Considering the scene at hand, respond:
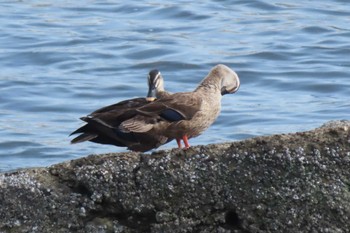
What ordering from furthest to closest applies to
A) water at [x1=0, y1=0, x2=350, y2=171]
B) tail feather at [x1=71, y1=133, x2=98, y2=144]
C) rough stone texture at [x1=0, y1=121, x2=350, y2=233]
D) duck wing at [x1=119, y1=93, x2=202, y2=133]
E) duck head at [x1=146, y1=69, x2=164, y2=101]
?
water at [x1=0, y1=0, x2=350, y2=171] < duck head at [x1=146, y1=69, x2=164, y2=101] < tail feather at [x1=71, y1=133, x2=98, y2=144] < duck wing at [x1=119, y1=93, x2=202, y2=133] < rough stone texture at [x1=0, y1=121, x2=350, y2=233]

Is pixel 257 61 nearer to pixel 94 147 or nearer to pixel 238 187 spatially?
pixel 94 147

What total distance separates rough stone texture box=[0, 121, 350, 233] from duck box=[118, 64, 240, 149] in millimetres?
2256

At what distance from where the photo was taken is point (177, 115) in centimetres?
696

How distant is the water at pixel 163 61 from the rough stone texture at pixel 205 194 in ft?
18.7

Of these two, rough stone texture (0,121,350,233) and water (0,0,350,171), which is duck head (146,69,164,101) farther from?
rough stone texture (0,121,350,233)

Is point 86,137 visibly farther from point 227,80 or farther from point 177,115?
point 227,80

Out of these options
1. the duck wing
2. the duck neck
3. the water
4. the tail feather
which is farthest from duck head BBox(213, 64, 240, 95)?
the water

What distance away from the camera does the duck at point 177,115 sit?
6906mm

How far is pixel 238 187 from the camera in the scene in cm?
454

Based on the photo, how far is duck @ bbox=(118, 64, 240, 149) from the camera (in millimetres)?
6906

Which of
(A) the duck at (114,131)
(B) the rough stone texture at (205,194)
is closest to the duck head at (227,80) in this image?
(A) the duck at (114,131)

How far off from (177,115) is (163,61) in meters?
8.80

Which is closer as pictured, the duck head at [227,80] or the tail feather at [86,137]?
the tail feather at [86,137]

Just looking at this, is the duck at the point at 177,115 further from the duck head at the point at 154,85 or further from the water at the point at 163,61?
the water at the point at 163,61
